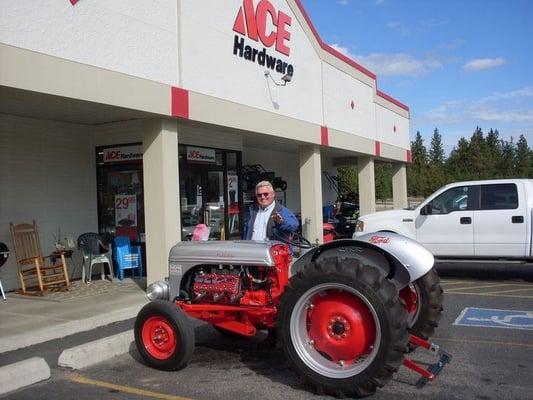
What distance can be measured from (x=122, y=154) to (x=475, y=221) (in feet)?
23.1

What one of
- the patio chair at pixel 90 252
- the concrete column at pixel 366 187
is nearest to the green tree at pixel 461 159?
the concrete column at pixel 366 187

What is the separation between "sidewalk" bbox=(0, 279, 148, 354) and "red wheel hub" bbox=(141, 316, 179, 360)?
6.61ft

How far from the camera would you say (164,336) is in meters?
5.52

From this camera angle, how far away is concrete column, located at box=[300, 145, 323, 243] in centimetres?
1525

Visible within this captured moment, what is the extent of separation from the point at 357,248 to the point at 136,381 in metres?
2.36

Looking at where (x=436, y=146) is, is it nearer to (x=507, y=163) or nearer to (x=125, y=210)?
(x=507, y=163)

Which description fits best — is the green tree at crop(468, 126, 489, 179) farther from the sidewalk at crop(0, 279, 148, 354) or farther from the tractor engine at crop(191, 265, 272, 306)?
the tractor engine at crop(191, 265, 272, 306)

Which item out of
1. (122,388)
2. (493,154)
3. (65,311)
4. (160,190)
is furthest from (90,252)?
(493,154)

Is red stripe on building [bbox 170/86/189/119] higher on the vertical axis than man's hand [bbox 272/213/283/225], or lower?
higher

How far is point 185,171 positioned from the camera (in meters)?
12.2

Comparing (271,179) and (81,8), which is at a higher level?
(81,8)

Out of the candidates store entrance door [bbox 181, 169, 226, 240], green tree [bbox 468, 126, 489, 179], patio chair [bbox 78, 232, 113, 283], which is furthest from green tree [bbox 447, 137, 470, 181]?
patio chair [bbox 78, 232, 113, 283]

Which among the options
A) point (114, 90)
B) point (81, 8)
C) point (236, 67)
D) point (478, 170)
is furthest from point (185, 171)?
point (478, 170)

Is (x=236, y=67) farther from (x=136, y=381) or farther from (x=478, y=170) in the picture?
(x=478, y=170)
